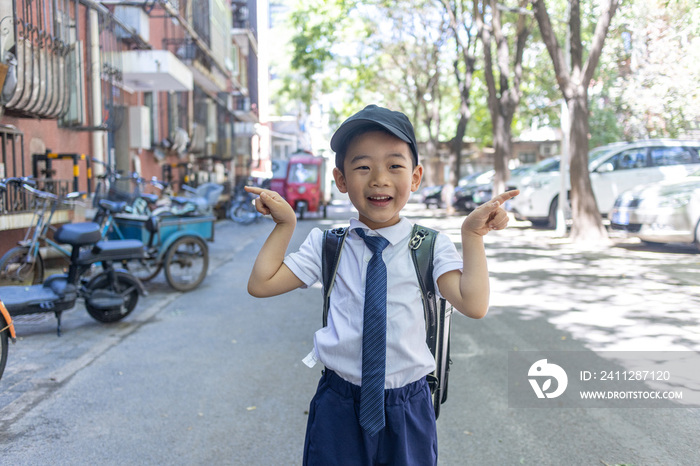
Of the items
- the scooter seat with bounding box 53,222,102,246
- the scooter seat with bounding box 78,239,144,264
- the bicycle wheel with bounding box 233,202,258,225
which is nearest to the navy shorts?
the scooter seat with bounding box 53,222,102,246

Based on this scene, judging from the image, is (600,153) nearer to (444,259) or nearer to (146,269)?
(146,269)

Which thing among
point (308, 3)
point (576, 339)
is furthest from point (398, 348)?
point (308, 3)

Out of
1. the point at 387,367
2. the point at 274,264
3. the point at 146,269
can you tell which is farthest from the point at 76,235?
the point at 387,367

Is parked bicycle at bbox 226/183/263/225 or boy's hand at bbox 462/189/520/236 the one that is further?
parked bicycle at bbox 226/183/263/225

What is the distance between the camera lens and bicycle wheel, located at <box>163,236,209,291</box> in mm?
8336

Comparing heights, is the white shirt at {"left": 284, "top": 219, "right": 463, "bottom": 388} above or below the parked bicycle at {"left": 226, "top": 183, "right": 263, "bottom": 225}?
above

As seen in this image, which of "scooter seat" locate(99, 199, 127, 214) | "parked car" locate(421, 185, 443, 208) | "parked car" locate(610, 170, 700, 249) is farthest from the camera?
"parked car" locate(421, 185, 443, 208)

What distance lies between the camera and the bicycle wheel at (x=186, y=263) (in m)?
8.34

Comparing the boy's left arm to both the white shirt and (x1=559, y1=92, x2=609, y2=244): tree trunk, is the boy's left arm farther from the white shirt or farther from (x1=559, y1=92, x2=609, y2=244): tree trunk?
(x1=559, y1=92, x2=609, y2=244): tree trunk

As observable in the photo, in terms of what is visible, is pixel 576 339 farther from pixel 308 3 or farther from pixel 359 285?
pixel 308 3

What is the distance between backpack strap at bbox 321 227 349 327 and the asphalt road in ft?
5.45

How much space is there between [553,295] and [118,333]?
477 centimetres

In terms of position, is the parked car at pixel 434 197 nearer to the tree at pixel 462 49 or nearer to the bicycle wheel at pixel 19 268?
the tree at pixel 462 49

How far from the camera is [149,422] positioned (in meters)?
3.97
